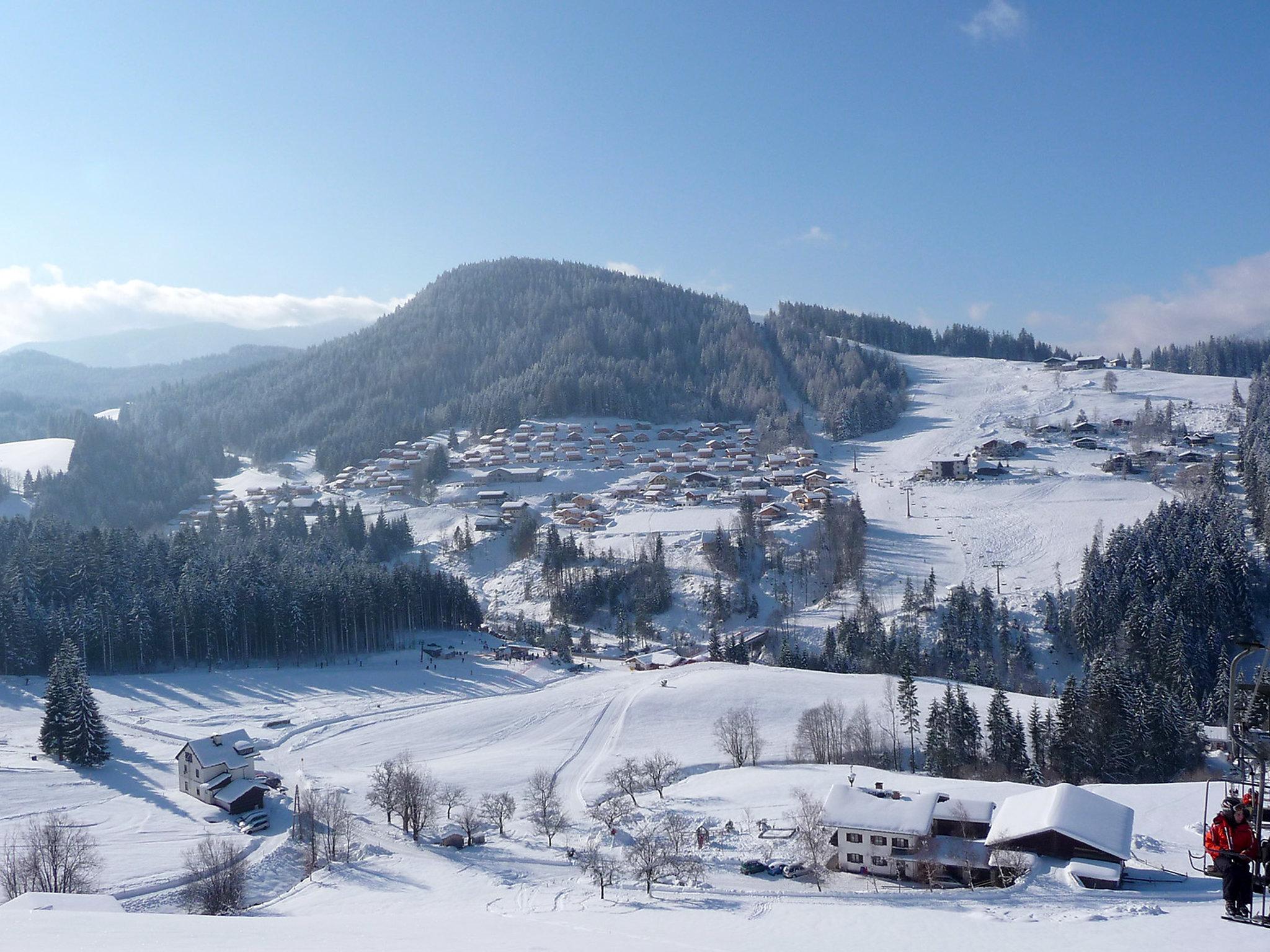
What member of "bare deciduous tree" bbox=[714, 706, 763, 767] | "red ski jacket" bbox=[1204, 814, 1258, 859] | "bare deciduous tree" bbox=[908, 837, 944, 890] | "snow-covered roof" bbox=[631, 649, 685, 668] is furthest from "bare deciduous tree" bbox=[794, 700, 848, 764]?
"red ski jacket" bbox=[1204, 814, 1258, 859]

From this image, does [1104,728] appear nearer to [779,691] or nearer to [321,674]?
[779,691]

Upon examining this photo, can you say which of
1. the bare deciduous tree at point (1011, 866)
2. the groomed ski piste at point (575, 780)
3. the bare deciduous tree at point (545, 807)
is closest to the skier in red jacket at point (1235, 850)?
the groomed ski piste at point (575, 780)

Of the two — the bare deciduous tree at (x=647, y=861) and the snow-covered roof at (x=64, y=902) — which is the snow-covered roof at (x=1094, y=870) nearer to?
the bare deciduous tree at (x=647, y=861)

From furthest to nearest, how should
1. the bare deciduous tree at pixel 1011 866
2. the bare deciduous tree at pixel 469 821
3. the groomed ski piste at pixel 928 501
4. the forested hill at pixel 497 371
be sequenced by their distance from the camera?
1. the forested hill at pixel 497 371
2. the groomed ski piste at pixel 928 501
3. the bare deciduous tree at pixel 469 821
4. the bare deciduous tree at pixel 1011 866

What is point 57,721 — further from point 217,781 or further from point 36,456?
point 36,456

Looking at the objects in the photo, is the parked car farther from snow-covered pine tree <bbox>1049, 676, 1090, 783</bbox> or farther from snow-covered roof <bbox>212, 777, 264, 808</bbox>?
snow-covered pine tree <bbox>1049, 676, 1090, 783</bbox>

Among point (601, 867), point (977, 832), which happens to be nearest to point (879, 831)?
point (977, 832)
